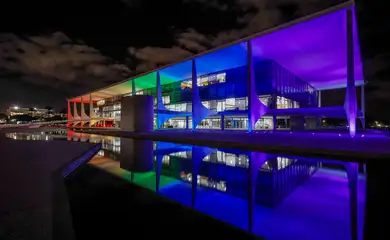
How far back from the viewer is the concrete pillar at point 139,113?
2341cm

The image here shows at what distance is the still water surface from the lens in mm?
3045

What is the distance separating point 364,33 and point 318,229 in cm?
2417

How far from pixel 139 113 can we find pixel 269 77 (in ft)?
51.5

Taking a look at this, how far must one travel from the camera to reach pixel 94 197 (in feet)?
13.1

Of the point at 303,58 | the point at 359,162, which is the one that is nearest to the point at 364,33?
the point at 303,58

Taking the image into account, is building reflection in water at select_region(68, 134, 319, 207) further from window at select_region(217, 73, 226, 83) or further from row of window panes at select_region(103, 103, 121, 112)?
row of window panes at select_region(103, 103, 121, 112)

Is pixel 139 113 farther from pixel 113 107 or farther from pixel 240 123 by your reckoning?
pixel 113 107

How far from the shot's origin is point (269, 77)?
2756cm

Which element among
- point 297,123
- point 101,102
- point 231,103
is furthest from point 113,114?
point 297,123

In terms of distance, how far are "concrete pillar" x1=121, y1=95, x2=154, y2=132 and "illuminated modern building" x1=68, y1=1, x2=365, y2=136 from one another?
274 centimetres

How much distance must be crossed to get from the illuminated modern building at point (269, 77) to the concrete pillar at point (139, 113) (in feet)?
8.99

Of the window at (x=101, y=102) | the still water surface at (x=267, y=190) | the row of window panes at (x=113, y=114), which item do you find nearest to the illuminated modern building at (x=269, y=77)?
the row of window panes at (x=113, y=114)

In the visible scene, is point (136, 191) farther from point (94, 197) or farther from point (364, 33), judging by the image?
point (364, 33)

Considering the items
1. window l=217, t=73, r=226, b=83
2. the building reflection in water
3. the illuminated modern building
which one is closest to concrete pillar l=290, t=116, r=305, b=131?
the illuminated modern building
